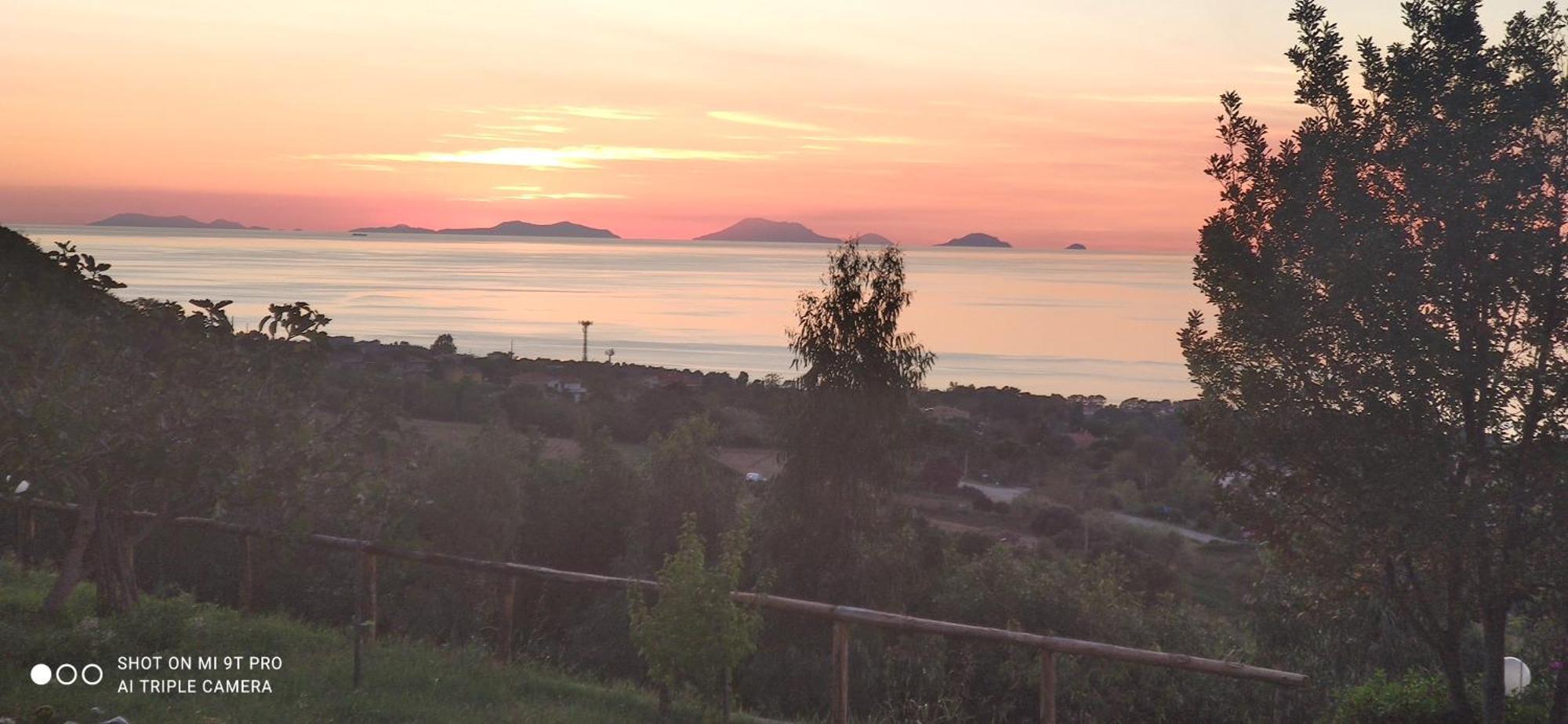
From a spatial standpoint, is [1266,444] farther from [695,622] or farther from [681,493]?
[681,493]

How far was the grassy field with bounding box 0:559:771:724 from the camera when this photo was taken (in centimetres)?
804

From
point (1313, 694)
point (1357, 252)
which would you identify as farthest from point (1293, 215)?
point (1313, 694)

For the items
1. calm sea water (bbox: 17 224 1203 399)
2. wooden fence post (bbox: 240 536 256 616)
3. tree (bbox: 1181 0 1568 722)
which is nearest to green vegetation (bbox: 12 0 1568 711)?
tree (bbox: 1181 0 1568 722)

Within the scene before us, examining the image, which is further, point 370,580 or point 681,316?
point 681,316

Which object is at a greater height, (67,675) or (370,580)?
(370,580)

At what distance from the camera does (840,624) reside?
27.3ft

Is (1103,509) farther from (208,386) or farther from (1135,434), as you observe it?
(208,386)

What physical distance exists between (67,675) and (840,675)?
18.0 feet

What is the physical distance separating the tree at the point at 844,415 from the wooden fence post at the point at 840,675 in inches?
438

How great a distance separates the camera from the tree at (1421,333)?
718cm

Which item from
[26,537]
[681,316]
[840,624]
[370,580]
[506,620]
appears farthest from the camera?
[681,316]

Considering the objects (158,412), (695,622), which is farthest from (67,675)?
(695,622)

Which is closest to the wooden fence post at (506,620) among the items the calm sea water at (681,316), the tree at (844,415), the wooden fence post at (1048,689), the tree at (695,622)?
the tree at (695,622)

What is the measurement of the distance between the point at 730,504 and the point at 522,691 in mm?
11981
